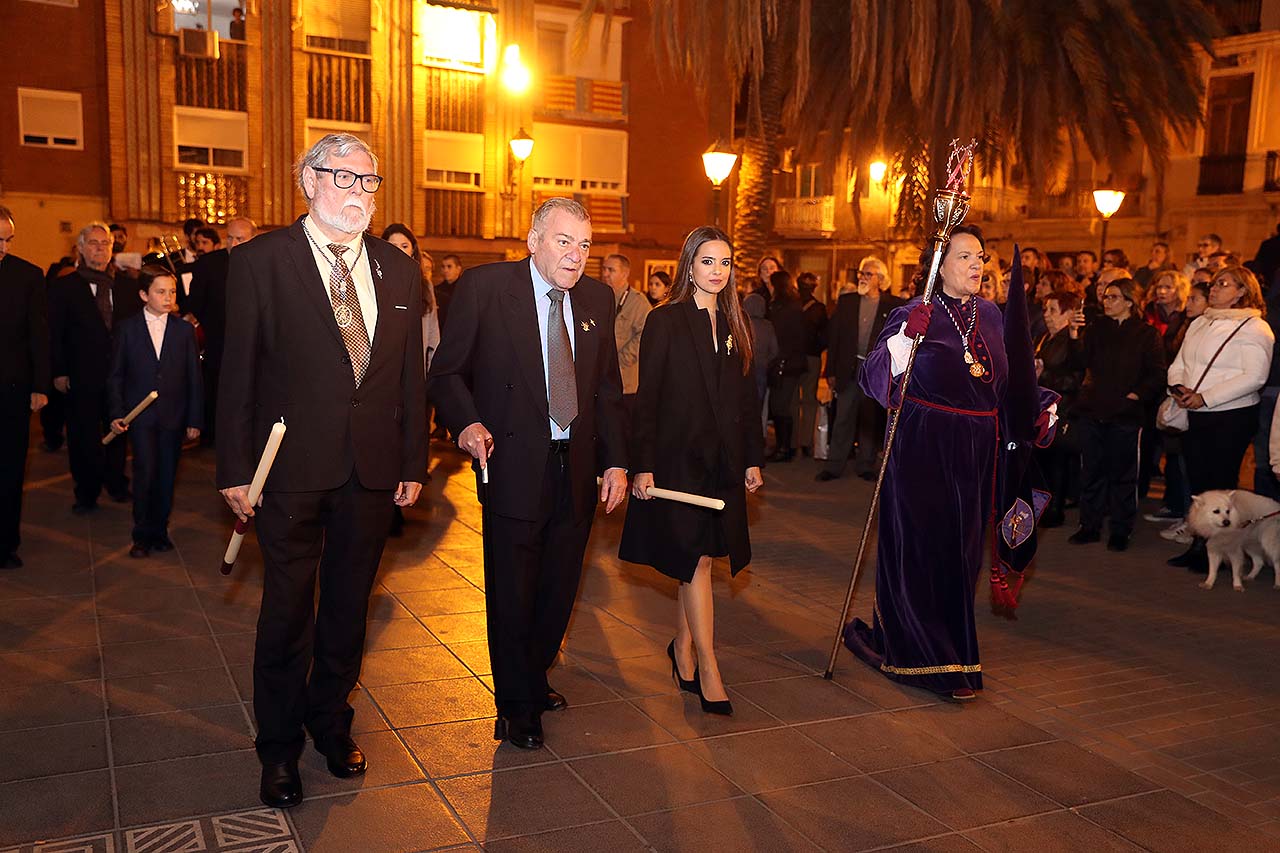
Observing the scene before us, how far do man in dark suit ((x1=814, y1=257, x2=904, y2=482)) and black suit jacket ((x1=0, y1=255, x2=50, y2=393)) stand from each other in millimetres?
6880

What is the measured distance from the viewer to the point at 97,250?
363 inches

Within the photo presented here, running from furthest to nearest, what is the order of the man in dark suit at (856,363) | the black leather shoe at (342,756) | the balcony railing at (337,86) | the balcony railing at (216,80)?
1. the balcony railing at (337,86)
2. the balcony railing at (216,80)
3. the man in dark suit at (856,363)
4. the black leather shoe at (342,756)

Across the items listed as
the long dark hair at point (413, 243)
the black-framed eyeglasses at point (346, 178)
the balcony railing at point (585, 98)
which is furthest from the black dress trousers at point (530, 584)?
the balcony railing at point (585, 98)

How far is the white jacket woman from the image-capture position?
8.12 meters

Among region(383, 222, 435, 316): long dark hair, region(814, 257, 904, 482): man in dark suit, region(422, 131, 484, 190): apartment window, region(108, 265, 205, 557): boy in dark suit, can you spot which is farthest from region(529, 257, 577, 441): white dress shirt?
region(422, 131, 484, 190): apartment window

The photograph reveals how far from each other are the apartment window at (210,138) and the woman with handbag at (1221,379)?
22.4 metres

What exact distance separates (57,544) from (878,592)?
5446mm

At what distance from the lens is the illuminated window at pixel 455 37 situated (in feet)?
91.1

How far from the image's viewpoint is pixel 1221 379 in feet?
27.0

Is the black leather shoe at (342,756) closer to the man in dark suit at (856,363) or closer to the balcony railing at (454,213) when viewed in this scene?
the man in dark suit at (856,363)

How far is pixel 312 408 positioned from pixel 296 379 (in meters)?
0.11

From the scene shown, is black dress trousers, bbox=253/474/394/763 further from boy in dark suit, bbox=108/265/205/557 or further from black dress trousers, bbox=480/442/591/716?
boy in dark suit, bbox=108/265/205/557

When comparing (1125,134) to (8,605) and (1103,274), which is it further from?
(8,605)

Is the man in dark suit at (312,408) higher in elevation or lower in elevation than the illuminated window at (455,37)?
lower
